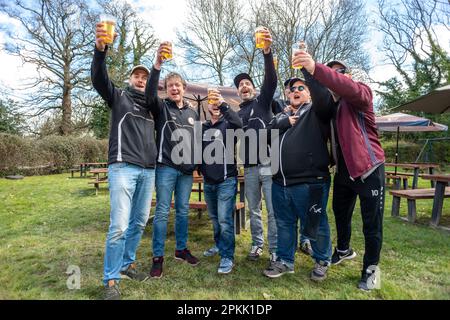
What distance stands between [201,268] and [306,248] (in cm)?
136

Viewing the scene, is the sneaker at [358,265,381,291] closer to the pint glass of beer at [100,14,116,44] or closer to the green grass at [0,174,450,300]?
the green grass at [0,174,450,300]

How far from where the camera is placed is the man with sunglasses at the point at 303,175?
2654 mm

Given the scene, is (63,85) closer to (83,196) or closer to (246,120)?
(83,196)

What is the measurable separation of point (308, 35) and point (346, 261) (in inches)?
801

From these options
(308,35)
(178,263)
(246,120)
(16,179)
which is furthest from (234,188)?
(308,35)

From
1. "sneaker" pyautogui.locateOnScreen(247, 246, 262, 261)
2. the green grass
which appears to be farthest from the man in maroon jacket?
"sneaker" pyautogui.locateOnScreen(247, 246, 262, 261)

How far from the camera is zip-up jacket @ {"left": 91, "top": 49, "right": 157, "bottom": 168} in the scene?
251 cm

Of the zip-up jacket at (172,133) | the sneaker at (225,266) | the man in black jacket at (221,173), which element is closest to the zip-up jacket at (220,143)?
the man in black jacket at (221,173)

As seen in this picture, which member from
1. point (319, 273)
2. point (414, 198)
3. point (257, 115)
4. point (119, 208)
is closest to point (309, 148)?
point (257, 115)

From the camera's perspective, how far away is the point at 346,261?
333 centimetres

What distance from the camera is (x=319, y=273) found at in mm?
2846

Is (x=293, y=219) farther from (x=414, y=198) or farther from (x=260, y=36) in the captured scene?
(x=414, y=198)

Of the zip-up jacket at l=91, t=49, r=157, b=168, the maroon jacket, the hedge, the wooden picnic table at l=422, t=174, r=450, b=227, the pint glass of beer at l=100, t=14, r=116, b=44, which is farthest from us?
the hedge

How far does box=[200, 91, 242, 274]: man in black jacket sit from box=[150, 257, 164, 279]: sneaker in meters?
0.61
